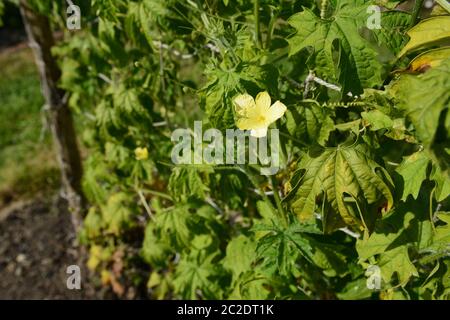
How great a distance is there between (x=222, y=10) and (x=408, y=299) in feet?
4.30

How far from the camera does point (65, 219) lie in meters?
4.35

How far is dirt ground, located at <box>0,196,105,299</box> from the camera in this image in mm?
3736

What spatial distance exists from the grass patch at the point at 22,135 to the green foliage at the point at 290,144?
1.35m

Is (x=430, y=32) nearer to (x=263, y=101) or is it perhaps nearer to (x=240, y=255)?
(x=263, y=101)

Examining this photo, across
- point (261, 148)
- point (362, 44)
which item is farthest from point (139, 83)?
point (362, 44)

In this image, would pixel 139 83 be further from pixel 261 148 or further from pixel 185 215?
pixel 261 148

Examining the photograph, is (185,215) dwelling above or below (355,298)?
above

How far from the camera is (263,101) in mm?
1597

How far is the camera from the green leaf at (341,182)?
1.56 metres

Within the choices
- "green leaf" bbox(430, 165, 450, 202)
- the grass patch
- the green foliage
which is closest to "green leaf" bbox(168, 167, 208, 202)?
the green foliage

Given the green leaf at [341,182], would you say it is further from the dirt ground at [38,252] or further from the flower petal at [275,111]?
the dirt ground at [38,252]

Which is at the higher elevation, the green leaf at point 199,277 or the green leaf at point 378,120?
the green leaf at point 378,120

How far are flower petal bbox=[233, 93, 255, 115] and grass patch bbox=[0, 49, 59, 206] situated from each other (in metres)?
2.59

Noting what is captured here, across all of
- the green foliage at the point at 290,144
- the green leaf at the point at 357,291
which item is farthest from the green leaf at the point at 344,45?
the green leaf at the point at 357,291
